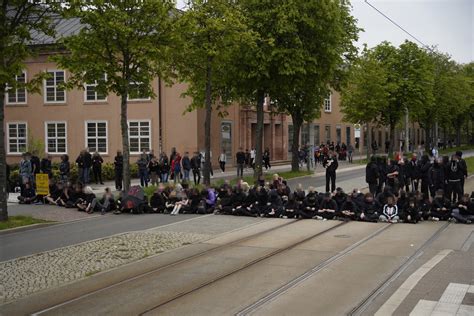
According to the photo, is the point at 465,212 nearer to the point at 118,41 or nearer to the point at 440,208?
the point at 440,208

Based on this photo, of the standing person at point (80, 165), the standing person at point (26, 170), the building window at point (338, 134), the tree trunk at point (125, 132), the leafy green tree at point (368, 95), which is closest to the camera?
the tree trunk at point (125, 132)

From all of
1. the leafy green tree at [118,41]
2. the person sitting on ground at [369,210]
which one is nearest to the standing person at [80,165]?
the leafy green tree at [118,41]

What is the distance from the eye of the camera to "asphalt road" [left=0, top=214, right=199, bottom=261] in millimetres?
12375

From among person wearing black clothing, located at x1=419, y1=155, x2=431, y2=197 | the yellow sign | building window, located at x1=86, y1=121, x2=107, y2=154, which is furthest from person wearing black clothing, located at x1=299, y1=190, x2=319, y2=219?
building window, located at x1=86, y1=121, x2=107, y2=154

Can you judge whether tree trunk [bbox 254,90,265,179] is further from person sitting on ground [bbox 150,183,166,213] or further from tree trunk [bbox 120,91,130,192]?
person sitting on ground [bbox 150,183,166,213]

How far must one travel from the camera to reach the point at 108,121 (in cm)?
3866

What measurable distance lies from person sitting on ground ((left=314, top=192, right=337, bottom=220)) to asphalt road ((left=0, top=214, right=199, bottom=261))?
3.85m

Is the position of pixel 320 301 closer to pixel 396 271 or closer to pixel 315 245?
pixel 396 271

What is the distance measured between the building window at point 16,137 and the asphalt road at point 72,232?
26.4 meters

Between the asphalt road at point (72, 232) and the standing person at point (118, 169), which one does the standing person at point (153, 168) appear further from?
the asphalt road at point (72, 232)

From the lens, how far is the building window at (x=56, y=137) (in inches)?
1586

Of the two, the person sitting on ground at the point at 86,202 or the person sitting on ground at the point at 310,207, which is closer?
the person sitting on ground at the point at 310,207

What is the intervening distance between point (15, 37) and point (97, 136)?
24.2 metres

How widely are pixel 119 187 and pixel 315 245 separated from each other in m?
14.2
